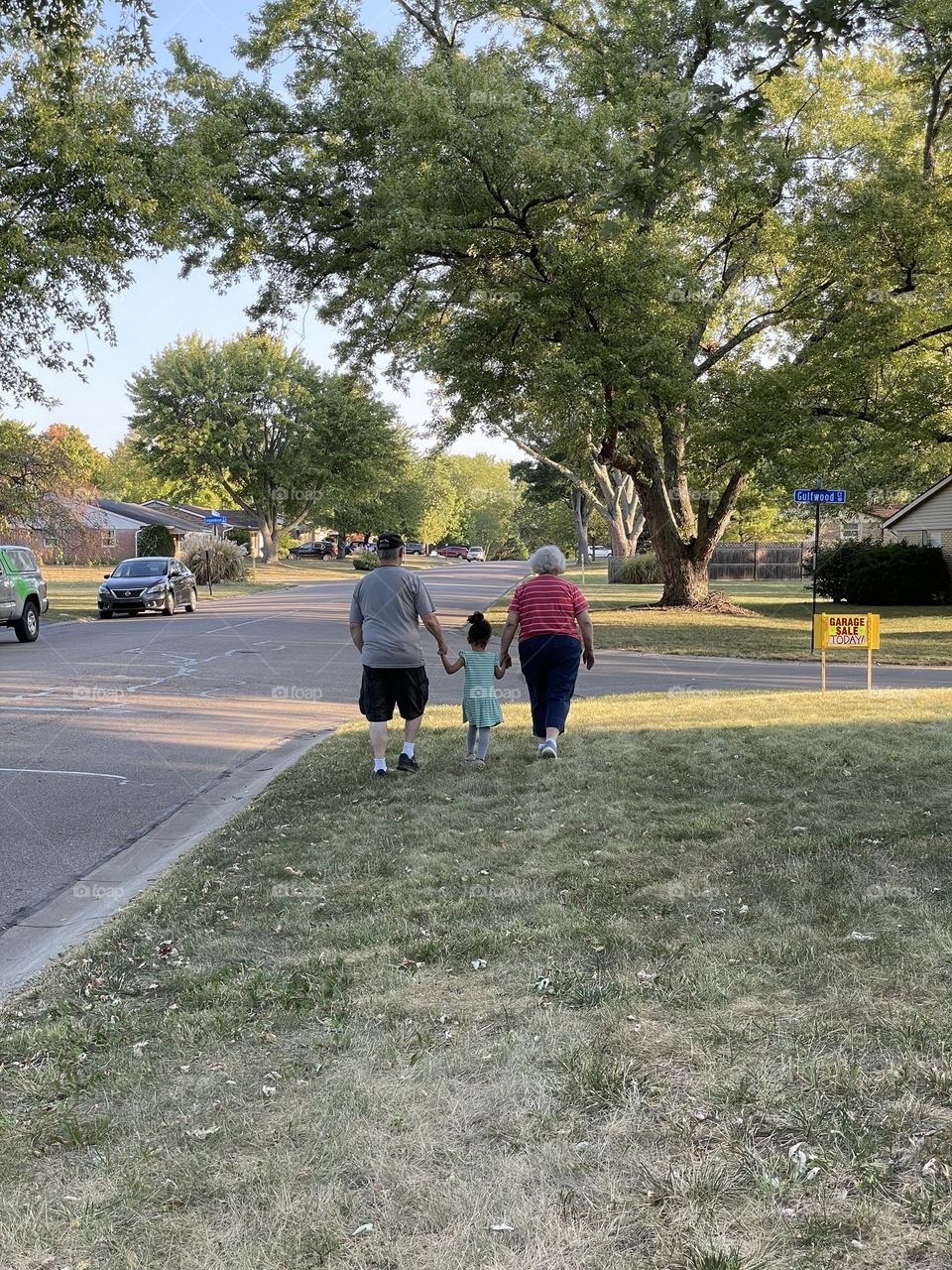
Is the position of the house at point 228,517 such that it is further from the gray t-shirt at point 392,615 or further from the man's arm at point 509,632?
the gray t-shirt at point 392,615

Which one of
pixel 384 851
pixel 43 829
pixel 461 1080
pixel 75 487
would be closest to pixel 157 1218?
pixel 461 1080

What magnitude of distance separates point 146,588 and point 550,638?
23.0 m

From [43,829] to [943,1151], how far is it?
6.06 metres

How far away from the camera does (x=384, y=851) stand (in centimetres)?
608

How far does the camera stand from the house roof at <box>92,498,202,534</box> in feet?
269

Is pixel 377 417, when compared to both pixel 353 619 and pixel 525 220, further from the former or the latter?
pixel 353 619

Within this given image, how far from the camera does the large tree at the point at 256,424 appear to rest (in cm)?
6669

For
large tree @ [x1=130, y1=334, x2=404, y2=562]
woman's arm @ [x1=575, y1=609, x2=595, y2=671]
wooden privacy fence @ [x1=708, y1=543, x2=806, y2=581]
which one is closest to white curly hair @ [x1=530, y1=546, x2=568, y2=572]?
woman's arm @ [x1=575, y1=609, x2=595, y2=671]

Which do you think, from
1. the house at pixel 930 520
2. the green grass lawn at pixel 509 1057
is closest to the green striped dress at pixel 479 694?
the green grass lawn at pixel 509 1057

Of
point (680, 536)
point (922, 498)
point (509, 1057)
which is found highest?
point (922, 498)

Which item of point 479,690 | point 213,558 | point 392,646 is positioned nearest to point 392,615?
point 392,646

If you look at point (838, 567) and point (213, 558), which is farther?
point (213, 558)

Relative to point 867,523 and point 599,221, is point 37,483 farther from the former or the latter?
point 867,523

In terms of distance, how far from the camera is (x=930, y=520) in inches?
1465
